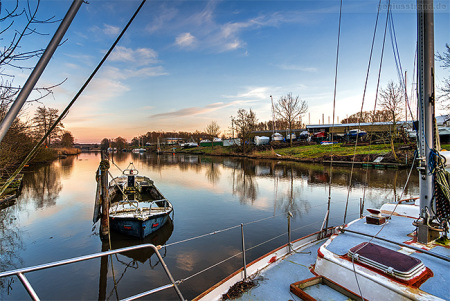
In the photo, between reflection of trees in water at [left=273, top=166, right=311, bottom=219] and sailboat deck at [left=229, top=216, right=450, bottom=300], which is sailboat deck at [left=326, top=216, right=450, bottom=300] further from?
reflection of trees in water at [left=273, top=166, right=311, bottom=219]

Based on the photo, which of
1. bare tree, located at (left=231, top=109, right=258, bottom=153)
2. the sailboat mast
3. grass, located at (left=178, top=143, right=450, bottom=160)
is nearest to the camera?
the sailboat mast

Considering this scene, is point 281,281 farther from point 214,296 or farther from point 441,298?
point 441,298

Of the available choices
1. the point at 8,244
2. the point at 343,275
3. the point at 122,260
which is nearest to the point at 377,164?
the point at 343,275

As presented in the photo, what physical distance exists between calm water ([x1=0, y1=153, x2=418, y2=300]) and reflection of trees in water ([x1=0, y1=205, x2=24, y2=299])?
0.04 metres

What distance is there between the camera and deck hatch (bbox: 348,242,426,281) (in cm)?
407

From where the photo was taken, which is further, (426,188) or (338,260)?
(426,188)

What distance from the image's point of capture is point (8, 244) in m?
11.6

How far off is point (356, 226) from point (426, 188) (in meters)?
2.07


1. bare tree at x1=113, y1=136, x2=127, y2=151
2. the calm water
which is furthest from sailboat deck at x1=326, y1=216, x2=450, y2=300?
bare tree at x1=113, y1=136, x2=127, y2=151

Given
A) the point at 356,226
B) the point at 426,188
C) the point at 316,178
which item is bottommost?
the point at 316,178

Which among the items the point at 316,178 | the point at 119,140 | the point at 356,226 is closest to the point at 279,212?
the point at 356,226

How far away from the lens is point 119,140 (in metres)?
180

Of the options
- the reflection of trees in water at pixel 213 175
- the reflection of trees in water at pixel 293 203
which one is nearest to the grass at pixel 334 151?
the reflection of trees in water at pixel 213 175

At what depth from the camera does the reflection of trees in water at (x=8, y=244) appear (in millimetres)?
9258
